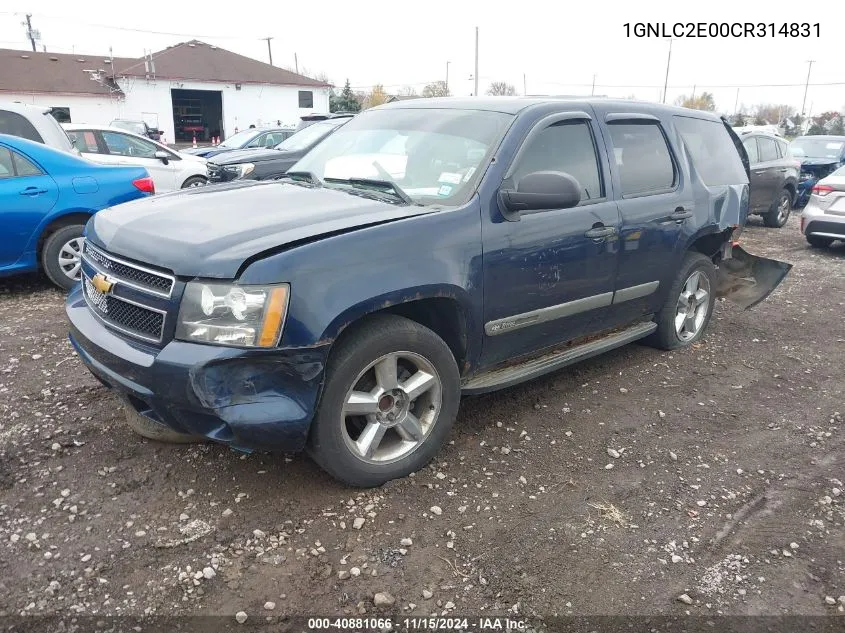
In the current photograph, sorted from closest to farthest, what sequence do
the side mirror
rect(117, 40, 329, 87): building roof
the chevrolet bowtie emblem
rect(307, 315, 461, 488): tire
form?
rect(307, 315, 461, 488): tire
the chevrolet bowtie emblem
the side mirror
rect(117, 40, 329, 87): building roof

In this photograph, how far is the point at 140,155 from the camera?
36.0 ft

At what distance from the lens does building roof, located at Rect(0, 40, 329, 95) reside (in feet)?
114

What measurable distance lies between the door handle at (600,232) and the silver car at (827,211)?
23.7ft

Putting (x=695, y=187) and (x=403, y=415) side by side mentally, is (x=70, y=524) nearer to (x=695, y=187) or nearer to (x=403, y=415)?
(x=403, y=415)

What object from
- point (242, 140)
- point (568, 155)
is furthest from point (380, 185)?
point (242, 140)

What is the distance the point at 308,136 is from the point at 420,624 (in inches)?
404

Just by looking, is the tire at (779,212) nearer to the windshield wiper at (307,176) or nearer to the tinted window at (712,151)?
the tinted window at (712,151)

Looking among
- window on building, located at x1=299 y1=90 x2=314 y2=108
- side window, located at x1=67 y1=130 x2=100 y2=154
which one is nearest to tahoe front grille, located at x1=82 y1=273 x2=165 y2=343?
side window, located at x1=67 y1=130 x2=100 y2=154

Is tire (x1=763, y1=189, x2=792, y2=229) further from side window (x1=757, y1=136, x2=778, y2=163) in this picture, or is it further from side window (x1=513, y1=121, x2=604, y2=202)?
side window (x1=513, y1=121, x2=604, y2=202)

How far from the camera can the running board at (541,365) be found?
3.64 m

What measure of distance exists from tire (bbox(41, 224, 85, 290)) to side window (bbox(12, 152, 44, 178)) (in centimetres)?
56

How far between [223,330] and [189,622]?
1107 mm

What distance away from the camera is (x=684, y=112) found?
5199 millimetres

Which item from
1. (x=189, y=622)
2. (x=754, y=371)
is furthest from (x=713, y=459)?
(x=189, y=622)
